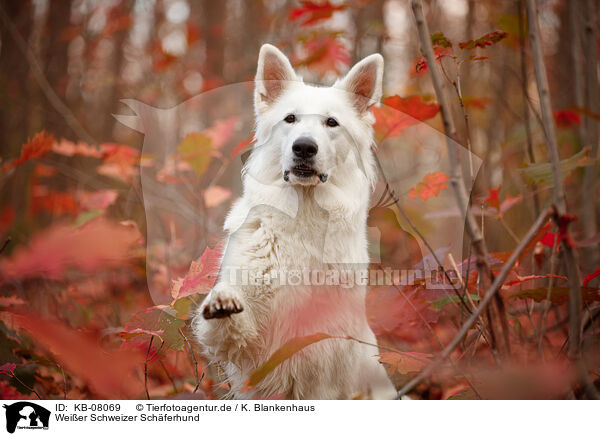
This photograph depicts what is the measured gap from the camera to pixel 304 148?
5.43 feet

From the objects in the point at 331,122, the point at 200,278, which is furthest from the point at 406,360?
the point at 331,122

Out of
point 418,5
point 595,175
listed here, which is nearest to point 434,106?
point 418,5

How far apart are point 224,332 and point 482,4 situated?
3.77 meters

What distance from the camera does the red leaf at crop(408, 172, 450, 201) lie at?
216 centimetres

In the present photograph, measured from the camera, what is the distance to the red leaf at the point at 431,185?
2162 millimetres

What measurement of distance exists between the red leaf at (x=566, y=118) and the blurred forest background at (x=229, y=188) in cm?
2

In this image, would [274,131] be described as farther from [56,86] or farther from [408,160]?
[56,86]

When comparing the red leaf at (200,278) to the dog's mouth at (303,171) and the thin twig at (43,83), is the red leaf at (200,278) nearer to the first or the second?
the dog's mouth at (303,171)

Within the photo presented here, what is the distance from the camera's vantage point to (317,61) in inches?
120

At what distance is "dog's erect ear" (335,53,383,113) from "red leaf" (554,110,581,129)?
5.63 feet

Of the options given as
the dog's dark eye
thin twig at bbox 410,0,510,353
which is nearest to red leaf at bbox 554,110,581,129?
the dog's dark eye

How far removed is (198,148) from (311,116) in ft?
3.12
